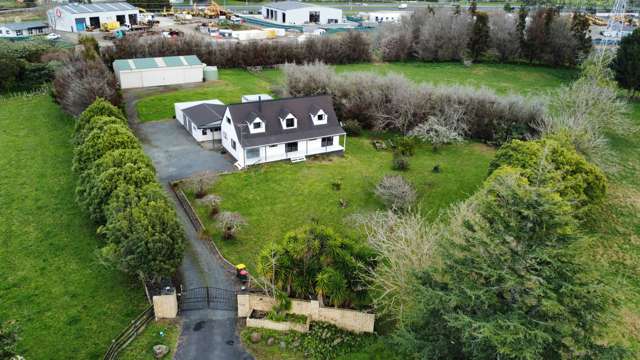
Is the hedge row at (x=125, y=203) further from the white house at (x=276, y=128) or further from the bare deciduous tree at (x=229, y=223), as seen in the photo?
the white house at (x=276, y=128)

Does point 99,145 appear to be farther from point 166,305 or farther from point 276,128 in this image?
point 166,305

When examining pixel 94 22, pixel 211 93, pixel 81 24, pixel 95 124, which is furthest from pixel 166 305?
pixel 94 22

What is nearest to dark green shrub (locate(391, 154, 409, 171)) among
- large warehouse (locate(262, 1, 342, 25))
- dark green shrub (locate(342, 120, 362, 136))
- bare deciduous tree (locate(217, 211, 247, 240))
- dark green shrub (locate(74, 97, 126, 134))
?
dark green shrub (locate(342, 120, 362, 136))

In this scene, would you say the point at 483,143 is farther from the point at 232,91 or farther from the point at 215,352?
the point at 215,352

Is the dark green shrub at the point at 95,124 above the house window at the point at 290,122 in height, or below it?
above

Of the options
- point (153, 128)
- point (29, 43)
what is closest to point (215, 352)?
point (153, 128)

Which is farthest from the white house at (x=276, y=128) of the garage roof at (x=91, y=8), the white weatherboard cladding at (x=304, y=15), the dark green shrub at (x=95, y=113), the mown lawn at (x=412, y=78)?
the white weatherboard cladding at (x=304, y=15)

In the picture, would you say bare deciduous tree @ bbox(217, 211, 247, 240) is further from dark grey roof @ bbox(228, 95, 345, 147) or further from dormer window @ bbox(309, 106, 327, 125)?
dormer window @ bbox(309, 106, 327, 125)
